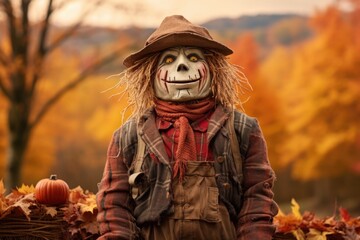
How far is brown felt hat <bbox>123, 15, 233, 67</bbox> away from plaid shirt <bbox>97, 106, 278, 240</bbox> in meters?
0.37

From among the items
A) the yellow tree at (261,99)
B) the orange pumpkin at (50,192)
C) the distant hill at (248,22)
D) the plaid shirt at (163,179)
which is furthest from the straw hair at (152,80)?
the yellow tree at (261,99)

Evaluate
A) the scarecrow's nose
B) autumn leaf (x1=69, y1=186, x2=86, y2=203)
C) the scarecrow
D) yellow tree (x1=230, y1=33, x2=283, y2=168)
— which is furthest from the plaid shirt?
yellow tree (x1=230, y1=33, x2=283, y2=168)

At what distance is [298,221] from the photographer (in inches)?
185

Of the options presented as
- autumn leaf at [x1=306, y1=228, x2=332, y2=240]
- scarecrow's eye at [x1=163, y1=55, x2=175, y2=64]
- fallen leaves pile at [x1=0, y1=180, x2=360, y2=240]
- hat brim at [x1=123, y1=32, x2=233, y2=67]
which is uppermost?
hat brim at [x1=123, y1=32, x2=233, y2=67]

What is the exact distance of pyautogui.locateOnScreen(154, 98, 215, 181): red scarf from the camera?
3.81 meters

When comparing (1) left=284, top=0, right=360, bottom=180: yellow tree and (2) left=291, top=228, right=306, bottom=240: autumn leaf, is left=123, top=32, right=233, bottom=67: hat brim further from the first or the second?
(1) left=284, top=0, right=360, bottom=180: yellow tree

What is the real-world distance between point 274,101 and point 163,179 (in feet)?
73.8

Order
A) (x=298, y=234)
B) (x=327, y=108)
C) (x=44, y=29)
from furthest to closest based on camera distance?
(x=327, y=108)
(x=44, y=29)
(x=298, y=234)

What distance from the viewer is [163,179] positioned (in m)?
3.83

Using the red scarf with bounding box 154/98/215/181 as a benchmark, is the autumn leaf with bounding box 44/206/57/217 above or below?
below

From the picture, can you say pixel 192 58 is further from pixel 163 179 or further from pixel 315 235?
pixel 315 235

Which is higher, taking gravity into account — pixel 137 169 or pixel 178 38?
pixel 178 38

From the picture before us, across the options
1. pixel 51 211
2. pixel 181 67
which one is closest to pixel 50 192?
pixel 51 211

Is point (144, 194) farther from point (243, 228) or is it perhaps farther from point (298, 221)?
point (298, 221)
